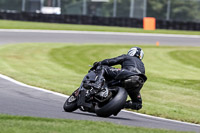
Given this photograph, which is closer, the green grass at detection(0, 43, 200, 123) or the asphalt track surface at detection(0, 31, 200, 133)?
the asphalt track surface at detection(0, 31, 200, 133)

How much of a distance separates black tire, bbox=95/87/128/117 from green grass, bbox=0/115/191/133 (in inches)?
29.4

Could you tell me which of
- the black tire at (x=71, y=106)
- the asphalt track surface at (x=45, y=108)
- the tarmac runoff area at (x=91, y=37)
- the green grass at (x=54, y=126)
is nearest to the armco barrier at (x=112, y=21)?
the tarmac runoff area at (x=91, y=37)

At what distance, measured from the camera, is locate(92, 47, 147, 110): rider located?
892cm

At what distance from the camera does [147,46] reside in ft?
98.2

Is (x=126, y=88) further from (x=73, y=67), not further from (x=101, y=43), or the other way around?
(x=101, y=43)

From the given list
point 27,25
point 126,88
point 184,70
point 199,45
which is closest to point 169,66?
point 184,70

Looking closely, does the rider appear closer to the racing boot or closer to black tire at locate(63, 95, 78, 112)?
the racing boot

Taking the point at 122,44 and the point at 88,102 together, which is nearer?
the point at 88,102

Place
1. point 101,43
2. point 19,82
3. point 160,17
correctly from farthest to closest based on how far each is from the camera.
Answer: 1. point 160,17
2. point 101,43
3. point 19,82

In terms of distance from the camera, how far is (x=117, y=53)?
83.1 ft

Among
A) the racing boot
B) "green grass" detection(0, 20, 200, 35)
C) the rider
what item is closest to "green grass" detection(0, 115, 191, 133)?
the rider

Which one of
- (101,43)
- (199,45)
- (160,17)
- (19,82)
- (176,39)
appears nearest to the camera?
(19,82)

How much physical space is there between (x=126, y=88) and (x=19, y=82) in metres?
5.66

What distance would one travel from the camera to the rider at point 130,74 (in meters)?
8.92
